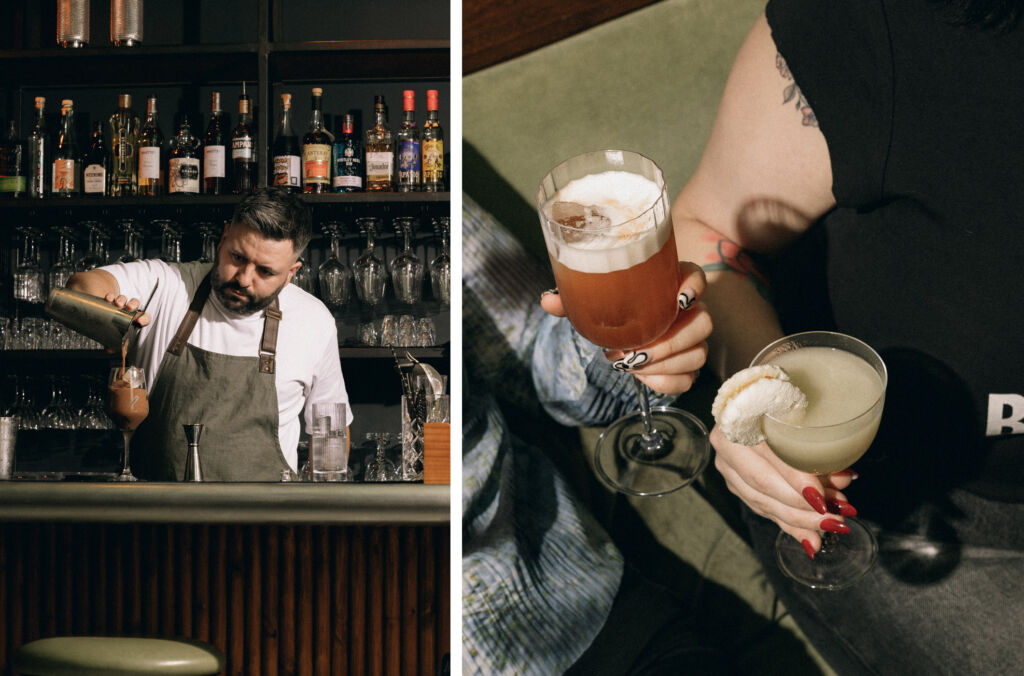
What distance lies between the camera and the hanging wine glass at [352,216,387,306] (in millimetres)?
1879

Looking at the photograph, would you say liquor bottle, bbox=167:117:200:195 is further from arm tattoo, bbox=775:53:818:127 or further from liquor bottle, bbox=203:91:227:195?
arm tattoo, bbox=775:53:818:127

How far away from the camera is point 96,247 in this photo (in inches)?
76.0

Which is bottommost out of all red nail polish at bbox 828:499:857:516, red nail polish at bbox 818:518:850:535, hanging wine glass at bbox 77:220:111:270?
red nail polish at bbox 818:518:850:535

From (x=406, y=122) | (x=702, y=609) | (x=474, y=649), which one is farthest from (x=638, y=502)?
(x=406, y=122)

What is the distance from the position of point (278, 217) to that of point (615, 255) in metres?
1.30

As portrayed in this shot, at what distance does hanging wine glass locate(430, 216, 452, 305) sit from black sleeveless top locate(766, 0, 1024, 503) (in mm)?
1081

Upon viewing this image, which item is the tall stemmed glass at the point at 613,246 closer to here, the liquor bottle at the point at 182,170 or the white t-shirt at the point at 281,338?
the white t-shirt at the point at 281,338

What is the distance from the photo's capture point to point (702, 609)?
1.02 meters

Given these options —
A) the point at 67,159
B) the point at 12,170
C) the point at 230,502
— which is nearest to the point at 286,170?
the point at 67,159

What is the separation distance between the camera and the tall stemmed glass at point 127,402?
5.91ft

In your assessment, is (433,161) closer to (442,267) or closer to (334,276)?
(442,267)

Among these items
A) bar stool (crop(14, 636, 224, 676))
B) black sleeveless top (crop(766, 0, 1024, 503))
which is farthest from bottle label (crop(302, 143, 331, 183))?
black sleeveless top (crop(766, 0, 1024, 503))

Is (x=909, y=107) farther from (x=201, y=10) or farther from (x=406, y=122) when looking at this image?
(x=201, y=10)

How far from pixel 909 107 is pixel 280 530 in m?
1.57
